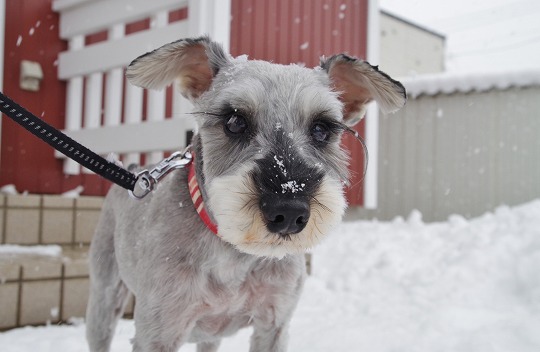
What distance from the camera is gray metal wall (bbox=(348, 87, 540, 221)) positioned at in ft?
28.0

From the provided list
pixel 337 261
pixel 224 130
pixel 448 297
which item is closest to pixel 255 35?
pixel 337 261

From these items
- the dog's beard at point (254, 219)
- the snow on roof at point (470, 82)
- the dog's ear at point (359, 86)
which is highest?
the snow on roof at point (470, 82)

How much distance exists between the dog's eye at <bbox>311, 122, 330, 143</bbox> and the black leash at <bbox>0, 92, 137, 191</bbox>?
34.5 inches

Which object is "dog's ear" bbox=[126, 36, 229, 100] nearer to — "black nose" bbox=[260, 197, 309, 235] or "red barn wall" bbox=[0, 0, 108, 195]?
"black nose" bbox=[260, 197, 309, 235]

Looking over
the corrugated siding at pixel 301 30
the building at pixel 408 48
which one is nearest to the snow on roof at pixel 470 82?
the corrugated siding at pixel 301 30

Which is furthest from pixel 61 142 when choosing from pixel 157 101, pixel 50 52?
pixel 50 52

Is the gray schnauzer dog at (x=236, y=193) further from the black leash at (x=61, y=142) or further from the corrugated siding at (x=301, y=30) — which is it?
the corrugated siding at (x=301, y=30)

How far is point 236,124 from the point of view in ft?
6.98

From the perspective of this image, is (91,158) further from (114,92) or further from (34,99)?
(34,99)

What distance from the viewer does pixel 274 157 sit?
1898mm

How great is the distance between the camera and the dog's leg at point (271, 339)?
2.35m

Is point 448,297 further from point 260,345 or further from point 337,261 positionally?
point 260,345

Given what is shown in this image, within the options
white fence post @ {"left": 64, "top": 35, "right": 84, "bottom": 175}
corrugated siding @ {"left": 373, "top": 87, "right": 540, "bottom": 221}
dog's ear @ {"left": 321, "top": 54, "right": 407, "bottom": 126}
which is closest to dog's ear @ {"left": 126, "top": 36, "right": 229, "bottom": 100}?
dog's ear @ {"left": 321, "top": 54, "right": 407, "bottom": 126}

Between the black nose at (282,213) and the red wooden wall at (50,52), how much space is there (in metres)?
4.07
